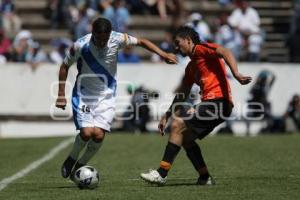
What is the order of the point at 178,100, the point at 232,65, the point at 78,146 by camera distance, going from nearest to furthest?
1. the point at 232,65
2. the point at 178,100
3. the point at 78,146

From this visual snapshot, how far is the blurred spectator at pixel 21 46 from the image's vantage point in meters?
25.6

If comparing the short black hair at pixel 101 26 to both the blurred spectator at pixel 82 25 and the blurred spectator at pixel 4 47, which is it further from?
the blurred spectator at pixel 82 25

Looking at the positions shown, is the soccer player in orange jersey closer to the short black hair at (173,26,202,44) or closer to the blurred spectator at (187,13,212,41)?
the short black hair at (173,26,202,44)

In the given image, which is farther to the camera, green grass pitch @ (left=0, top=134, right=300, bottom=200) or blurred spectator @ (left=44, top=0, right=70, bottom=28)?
blurred spectator @ (left=44, top=0, right=70, bottom=28)

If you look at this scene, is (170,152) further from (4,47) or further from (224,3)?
(224,3)

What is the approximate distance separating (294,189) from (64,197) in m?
2.59

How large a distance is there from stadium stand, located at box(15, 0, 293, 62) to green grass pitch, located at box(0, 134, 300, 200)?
750 cm

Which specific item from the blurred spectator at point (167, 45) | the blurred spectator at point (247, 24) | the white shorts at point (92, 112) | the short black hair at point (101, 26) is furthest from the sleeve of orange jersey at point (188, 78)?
the blurred spectator at point (247, 24)

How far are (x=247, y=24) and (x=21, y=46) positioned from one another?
6.31 metres

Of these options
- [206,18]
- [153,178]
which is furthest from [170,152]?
[206,18]

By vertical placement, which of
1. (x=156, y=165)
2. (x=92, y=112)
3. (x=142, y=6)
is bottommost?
(x=156, y=165)

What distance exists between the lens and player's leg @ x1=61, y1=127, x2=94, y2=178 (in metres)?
11.5

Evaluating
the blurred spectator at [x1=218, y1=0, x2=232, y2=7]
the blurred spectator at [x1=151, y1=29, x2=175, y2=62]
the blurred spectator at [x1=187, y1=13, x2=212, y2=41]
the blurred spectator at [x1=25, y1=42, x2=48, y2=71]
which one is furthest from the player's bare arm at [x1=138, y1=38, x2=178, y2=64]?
the blurred spectator at [x1=218, y1=0, x2=232, y2=7]

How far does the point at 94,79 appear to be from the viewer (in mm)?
11461
